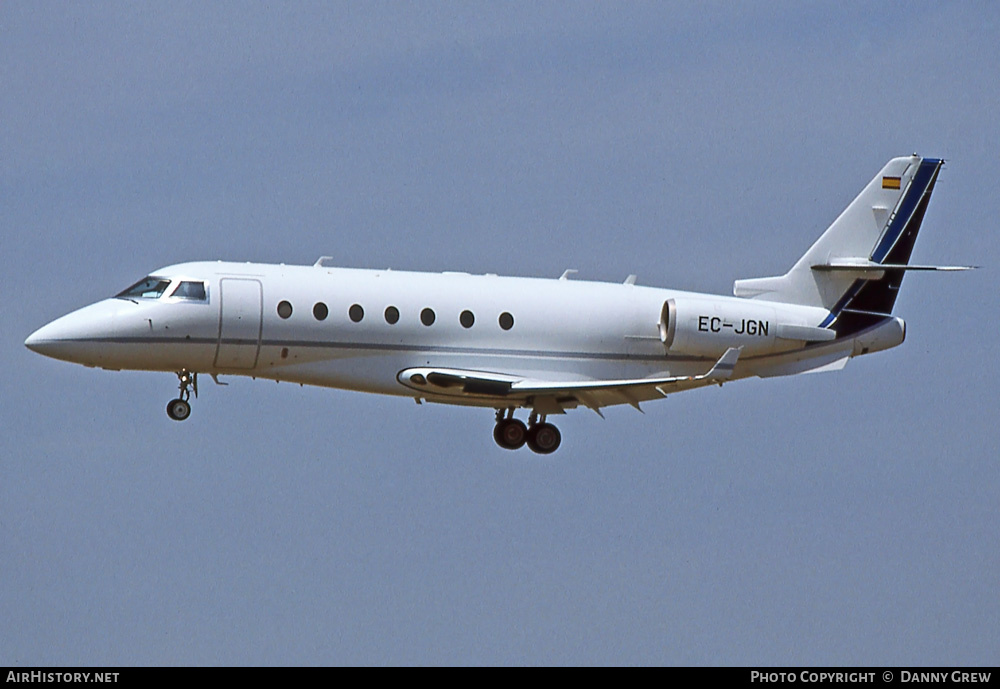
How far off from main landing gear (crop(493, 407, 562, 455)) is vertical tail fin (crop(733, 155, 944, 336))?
5916 mm

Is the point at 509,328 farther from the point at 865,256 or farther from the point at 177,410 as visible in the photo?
the point at 865,256

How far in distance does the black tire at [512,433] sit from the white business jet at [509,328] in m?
0.04

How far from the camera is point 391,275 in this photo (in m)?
42.6

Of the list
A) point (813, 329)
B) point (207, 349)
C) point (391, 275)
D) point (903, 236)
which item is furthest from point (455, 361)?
point (903, 236)

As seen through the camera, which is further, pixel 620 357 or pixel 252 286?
pixel 620 357

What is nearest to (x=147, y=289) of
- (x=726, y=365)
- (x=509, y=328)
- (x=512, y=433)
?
(x=509, y=328)

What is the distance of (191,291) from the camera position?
135 feet

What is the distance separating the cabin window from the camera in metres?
41.1

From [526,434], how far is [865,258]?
363 inches

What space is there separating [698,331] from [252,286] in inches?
393

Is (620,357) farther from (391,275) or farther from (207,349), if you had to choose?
(207,349)

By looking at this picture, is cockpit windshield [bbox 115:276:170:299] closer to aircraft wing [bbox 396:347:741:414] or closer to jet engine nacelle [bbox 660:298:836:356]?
aircraft wing [bbox 396:347:741:414]

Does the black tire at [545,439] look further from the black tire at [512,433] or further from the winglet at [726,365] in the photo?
the winglet at [726,365]
